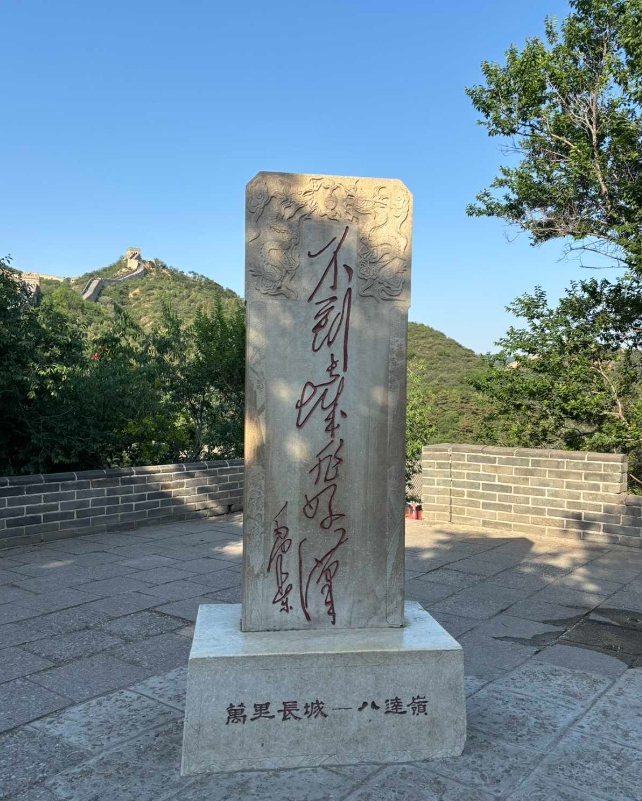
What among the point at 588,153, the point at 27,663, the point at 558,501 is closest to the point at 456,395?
the point at 588,153

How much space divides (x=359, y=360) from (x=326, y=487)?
575 millimetres

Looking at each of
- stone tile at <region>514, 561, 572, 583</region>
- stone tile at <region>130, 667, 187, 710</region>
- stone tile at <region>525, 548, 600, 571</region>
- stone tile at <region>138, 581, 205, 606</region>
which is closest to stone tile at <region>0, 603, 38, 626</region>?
stone tile at <region>138, 581, 205, 606</region>

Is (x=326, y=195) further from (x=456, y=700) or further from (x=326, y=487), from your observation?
(x=456, y=700)

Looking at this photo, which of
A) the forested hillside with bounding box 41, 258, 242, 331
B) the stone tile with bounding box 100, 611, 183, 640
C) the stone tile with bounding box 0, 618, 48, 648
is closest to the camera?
the stone tile with bounding box 0, 618, 48, 648

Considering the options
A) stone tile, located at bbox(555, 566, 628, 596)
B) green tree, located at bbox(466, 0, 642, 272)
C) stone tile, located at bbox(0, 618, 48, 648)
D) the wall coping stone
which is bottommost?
stone tile, located at bbox(555, 566, 628, 596)

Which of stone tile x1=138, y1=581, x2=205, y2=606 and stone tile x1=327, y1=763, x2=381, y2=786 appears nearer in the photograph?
stone tile x1=327, y1=763, x2=381, y2=786

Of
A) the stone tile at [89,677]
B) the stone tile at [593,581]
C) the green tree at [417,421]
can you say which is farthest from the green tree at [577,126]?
the green tree at [417,421]

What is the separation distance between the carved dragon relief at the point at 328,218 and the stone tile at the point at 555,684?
2181 millimetres

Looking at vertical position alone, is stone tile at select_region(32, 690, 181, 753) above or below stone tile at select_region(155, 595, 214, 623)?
above

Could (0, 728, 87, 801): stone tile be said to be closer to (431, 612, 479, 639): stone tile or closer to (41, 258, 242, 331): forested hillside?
(431, 612, 479, 639): stone tile

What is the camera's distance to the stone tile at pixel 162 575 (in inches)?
224

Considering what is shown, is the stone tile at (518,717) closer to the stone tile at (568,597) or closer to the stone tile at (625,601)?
the stone tile at (568,597)

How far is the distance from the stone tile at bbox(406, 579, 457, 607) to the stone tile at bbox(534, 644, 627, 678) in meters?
1.17

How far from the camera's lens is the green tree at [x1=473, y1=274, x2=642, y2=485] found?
10227 millimetres
